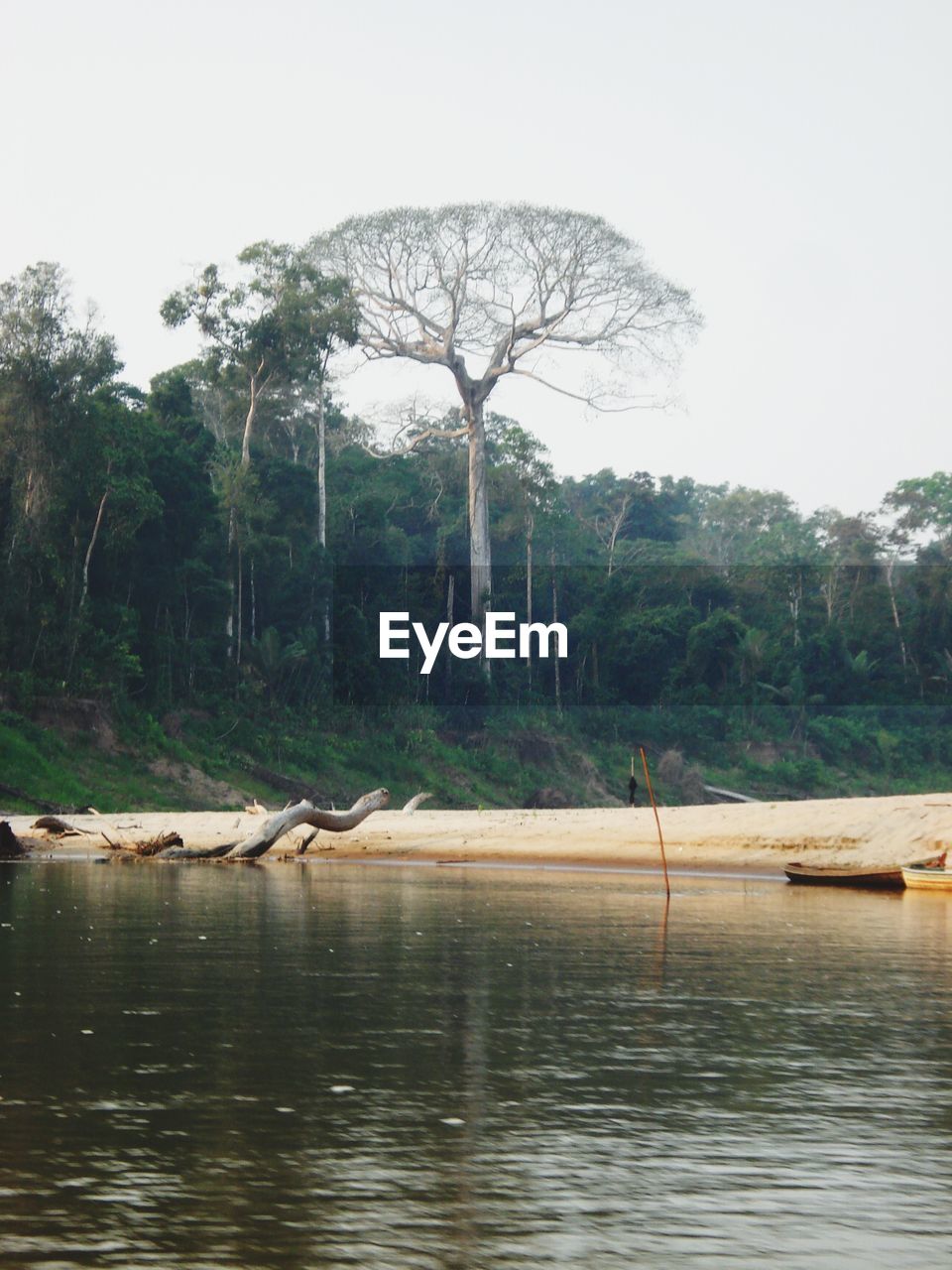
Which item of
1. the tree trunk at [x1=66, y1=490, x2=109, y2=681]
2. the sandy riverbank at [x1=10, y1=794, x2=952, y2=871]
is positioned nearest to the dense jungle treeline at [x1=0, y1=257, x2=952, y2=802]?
the tree trunk at [x1=66, y1=490, x2=109, y2=681]

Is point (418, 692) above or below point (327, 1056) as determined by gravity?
above

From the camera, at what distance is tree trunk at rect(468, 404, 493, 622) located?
220ft

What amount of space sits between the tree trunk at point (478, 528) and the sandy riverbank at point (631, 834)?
76.3 feet

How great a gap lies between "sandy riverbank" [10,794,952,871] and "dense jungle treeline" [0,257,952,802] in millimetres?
11047

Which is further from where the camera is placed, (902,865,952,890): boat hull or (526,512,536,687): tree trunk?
(526,512,536,687): tree trunk

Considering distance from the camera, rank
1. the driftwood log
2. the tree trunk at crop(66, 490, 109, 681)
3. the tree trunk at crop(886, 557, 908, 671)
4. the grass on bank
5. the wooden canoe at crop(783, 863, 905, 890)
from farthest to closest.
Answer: the tree trunk at crop(886, 557, 908, 671)
the tree trunk at crop(66, 490, 109, 681)
the grass on bank
the driftwood log
the wooden canoe at crop(783, 863, 905, 890)

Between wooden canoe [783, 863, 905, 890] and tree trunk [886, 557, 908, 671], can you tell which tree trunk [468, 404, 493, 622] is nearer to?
tree trunk [886, 557, 908, 671]

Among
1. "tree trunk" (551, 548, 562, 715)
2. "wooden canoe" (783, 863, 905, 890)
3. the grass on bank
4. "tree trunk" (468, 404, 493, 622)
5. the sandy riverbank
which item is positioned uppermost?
"tree trunk" (468, 404, 493, 622)

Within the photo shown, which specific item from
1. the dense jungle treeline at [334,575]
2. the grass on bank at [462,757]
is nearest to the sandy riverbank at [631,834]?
the grass on bank at [462,757]

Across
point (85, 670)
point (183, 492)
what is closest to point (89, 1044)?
point (85, 670)

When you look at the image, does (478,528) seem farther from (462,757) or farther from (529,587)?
(462,757)

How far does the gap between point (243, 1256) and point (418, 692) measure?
2201 inches

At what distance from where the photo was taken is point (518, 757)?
64.6 metres

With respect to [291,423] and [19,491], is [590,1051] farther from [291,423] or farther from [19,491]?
[291,423]
